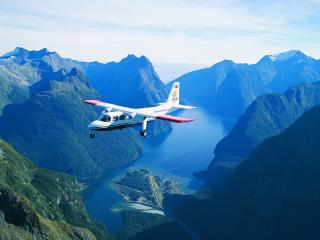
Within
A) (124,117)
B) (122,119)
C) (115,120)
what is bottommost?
(115,120)

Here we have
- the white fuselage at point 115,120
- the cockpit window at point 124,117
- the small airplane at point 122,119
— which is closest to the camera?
the small airplane at point 122,119

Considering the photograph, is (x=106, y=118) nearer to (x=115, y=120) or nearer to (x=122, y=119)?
(x=115, y=120)

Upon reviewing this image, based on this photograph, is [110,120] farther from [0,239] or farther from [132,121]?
[0,239]

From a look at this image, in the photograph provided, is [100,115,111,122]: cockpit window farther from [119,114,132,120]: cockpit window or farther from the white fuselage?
[119,114,132,120]: cockpit window

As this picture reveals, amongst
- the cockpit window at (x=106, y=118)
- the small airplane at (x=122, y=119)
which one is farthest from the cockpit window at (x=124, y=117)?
the cockpit window at (x=106, y=118)

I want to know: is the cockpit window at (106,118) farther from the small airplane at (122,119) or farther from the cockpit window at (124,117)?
the cockpit window at (124,117)

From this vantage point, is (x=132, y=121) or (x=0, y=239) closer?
(x=132, y=121)

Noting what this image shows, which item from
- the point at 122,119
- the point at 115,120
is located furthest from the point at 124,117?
the point at 115,120

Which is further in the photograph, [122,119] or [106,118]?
[122,119]

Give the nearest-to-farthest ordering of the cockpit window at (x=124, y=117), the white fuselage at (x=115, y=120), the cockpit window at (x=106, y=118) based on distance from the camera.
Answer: the white fuselage at (x=115, y=120) < the cockpit window at (x=106, y=118) < the cockpit window at (x=124, y=117)

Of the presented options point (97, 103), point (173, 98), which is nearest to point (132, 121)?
point (97, 103)

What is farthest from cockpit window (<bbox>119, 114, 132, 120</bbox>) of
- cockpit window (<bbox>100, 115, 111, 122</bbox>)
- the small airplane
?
cockpit window (<bbox>100, 115, 111, 122</bbox>)
